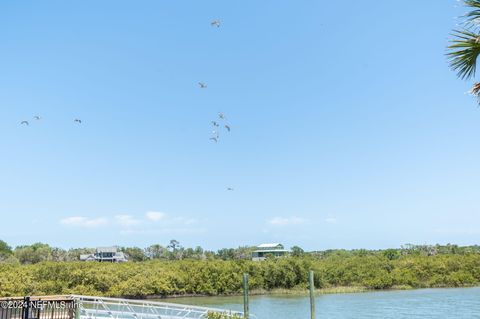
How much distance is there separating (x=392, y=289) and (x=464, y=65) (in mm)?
63050

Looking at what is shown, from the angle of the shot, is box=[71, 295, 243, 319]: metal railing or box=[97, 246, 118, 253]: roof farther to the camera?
box=[97, 246, 118, 253]: roof

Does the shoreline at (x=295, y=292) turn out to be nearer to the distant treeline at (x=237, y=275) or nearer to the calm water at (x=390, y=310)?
the distant treeline at (x=237, y=275)

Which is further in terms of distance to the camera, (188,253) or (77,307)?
(188,253)

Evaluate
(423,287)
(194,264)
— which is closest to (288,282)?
(194,264)

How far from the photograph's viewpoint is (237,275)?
65250 millimetres

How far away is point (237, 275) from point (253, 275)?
2.40 meters

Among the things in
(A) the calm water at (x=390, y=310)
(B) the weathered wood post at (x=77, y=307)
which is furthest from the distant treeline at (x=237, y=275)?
(B) the weathered wood post at (x=77, y=307)

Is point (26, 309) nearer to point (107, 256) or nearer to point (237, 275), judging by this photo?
point (237, 275)

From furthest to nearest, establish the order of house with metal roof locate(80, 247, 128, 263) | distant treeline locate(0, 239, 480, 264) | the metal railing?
house with metal roof locate(80, 247, 128, 263)
distant treeline locate(0, 239, 480, 264)
the metal railing

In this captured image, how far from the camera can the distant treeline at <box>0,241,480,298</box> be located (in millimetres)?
59125

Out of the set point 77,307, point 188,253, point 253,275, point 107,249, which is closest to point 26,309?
point 77,307

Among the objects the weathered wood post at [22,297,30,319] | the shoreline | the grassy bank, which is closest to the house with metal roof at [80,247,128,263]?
the grassy bank

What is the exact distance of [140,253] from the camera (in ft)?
397

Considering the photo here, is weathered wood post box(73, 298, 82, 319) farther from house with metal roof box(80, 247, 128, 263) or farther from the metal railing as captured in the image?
house with metal roof box(80, 247, 128, 263)
